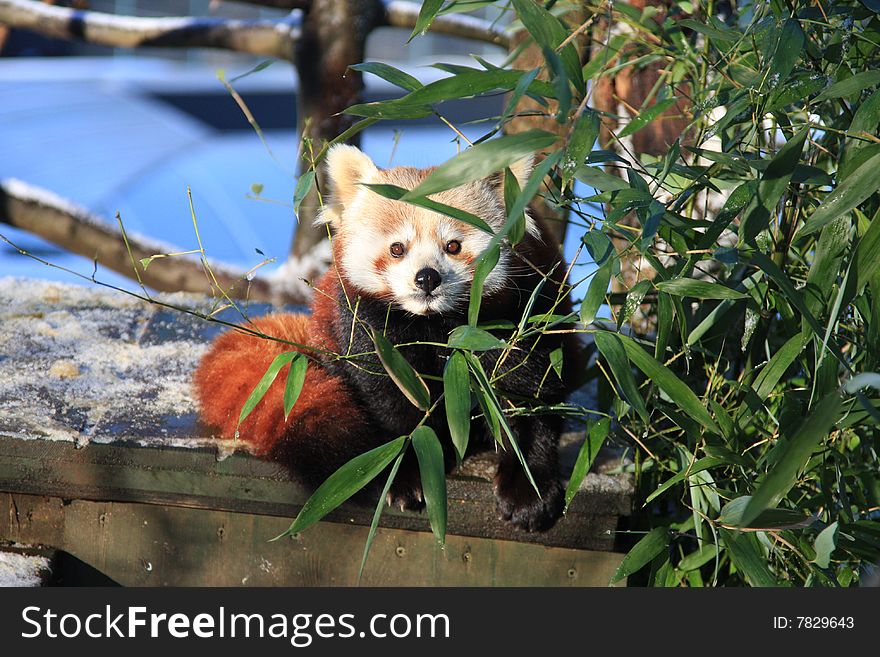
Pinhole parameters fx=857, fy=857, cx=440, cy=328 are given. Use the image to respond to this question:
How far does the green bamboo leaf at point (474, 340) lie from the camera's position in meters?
1.31

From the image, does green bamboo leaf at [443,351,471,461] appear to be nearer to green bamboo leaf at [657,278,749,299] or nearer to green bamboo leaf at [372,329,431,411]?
green bamboo leaf at [372,329,431,411]

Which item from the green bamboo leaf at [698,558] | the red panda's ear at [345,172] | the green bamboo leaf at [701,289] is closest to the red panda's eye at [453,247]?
the red panda's ear at [345,172]

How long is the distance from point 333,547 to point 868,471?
43.3 inches

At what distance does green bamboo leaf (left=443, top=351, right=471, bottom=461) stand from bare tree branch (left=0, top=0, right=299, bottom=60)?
2.55 meters

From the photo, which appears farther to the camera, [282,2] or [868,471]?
[282,2]

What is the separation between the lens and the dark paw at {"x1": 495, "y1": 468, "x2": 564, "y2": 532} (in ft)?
5.77

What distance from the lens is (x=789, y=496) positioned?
1796 millimetres

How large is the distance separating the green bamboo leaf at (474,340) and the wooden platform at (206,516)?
55 centimetres

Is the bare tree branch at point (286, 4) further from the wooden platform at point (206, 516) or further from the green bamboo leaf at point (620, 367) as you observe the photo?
the green bamboo leaf at point (620, 367)

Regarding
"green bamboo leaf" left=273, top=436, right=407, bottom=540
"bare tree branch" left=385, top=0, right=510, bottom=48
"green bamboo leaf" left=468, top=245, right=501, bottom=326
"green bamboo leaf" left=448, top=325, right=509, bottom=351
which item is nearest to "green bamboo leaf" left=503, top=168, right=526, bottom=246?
"green bamboo leaf" left=468, top=245, right=501, bottom=326

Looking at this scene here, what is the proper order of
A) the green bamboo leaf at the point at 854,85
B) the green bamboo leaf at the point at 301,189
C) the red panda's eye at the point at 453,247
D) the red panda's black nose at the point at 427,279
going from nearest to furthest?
the green bamboo leaf at the point at 854,85 < the green bamboo leaf at the point at 301,189 < the red panda's black nose at the point at 427,279 < the red panda's eye at the point at 453,247

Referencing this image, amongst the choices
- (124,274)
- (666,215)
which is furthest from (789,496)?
(124,274)

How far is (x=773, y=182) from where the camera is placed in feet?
4.40
